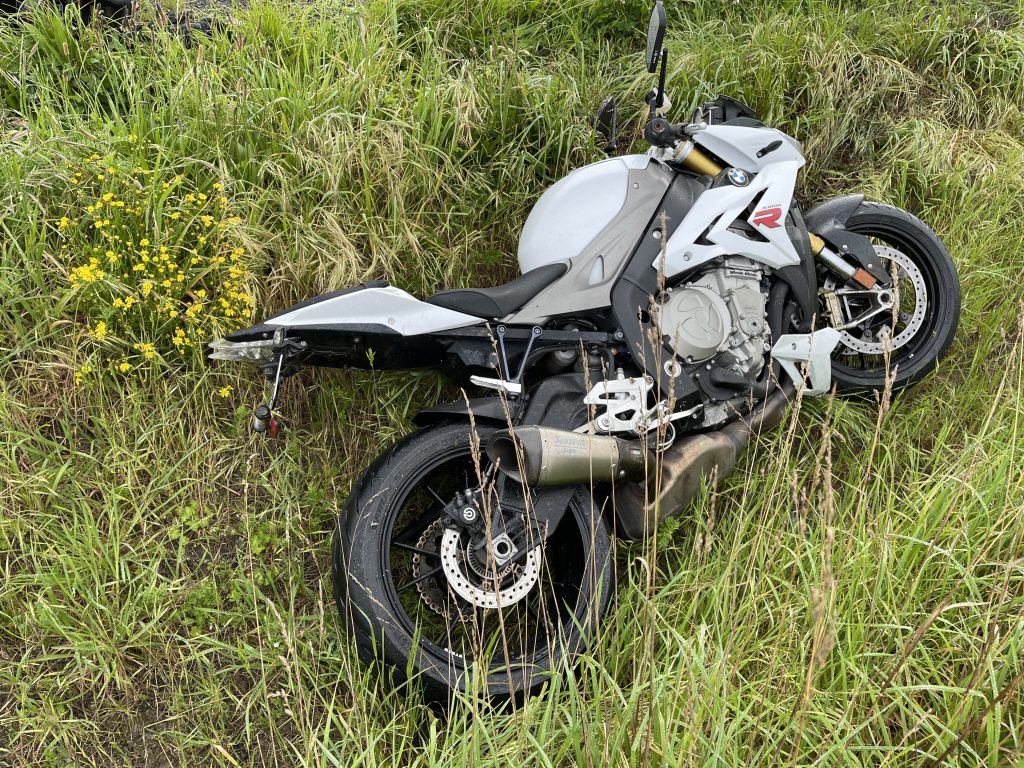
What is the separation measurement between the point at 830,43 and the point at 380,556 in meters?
3.86

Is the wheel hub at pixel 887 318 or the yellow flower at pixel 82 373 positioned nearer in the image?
the yellow flower at pixel 82 373

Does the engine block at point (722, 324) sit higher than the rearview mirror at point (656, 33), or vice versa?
the rearview mirror at point (656, 33)

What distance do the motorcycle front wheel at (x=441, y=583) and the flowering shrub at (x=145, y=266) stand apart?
108 cm

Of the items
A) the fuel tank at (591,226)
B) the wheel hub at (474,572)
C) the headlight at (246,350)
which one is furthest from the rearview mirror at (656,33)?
the wheel hub at (474,572)

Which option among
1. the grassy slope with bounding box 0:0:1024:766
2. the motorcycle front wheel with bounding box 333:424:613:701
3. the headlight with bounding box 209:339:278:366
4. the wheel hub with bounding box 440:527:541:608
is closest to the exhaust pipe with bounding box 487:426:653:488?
the motorcycle front wheel with bounding box 333:424:613:701

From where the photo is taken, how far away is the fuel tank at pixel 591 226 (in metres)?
3.35

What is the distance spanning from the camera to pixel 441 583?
331 cm

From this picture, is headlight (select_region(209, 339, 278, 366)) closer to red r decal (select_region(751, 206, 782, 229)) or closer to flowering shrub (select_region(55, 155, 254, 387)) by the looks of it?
flowering shrub (select_region(55, 155, 254, 387))

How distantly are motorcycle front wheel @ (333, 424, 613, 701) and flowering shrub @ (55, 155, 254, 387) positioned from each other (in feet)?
3.54

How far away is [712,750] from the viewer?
2279mm

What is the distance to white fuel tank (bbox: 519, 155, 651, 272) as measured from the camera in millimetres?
3471

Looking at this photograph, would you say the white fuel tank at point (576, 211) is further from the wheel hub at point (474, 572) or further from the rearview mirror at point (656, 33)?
the wheel hub at point (474, 572)

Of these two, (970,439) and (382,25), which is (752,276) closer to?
(970,439)

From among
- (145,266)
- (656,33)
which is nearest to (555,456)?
(656,33)
